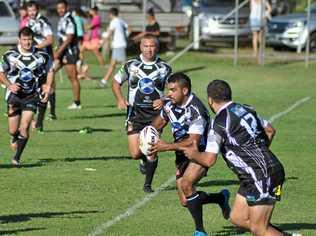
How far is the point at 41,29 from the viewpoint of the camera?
20.7 meters

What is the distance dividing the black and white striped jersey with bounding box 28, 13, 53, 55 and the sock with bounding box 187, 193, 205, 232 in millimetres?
10000

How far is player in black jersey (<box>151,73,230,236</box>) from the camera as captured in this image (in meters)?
10.8

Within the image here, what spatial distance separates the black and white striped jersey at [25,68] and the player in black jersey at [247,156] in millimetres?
6331

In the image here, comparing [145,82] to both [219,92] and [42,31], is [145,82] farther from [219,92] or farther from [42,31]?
[42,31]

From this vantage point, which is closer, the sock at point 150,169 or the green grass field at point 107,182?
the green grass field at point 107,182

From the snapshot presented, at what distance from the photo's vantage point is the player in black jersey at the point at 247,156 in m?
9.34

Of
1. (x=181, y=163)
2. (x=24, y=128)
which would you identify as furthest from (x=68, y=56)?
(x=181, y=163)

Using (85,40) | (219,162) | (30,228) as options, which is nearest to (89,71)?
(85,40)

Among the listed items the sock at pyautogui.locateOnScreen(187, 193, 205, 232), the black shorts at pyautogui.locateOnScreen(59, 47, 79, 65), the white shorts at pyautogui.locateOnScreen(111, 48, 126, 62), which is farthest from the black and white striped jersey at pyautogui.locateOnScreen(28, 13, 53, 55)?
the sock at pyautogui.locateOnScreen(187, 193, 205, 232)

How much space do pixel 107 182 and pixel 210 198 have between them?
137 inches

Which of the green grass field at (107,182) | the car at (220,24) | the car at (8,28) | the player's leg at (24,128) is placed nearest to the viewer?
the green grass field at (107,182)

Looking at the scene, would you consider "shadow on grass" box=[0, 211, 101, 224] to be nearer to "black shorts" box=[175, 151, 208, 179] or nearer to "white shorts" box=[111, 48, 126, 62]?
"black shorts" box=[175, 151, 208, 179]

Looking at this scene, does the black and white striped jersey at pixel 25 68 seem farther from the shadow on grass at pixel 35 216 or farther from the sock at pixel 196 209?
the sock at pixel 196 209

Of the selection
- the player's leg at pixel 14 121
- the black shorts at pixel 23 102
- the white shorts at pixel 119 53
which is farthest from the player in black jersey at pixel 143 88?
the white shorts at pixel 119 53
